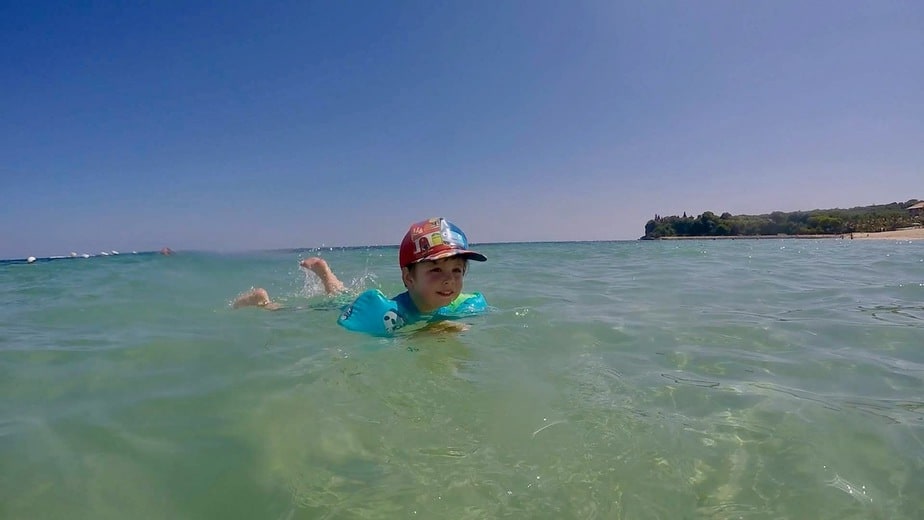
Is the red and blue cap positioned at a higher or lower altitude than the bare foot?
higher

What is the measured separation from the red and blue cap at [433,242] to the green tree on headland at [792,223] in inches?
2980

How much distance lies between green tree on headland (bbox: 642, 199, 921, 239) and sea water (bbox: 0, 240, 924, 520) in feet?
248

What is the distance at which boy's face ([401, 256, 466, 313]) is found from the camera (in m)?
4.46

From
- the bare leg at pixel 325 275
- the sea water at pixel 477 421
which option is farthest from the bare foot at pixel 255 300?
the sea water at pixel 477 421

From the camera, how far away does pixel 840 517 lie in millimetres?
1513

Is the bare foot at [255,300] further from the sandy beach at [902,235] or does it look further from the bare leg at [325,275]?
the sandy beach at [902,235]

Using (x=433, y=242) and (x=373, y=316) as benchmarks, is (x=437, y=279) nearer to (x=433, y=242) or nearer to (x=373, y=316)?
(x=433, y=242)

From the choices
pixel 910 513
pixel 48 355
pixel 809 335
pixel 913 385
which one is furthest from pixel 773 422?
pixel 48 355

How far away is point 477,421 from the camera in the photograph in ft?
7.45

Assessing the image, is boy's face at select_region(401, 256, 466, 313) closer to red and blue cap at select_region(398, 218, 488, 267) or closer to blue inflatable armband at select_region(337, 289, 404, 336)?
red and blue cap at select_region(398, 218, 488, 267)

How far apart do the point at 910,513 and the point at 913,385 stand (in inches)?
62.4

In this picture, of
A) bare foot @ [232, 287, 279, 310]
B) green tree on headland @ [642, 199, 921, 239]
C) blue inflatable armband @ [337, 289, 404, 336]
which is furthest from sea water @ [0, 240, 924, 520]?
green tree on headland @ [642, 199, 921, 239]

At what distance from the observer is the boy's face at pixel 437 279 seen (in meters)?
4.46

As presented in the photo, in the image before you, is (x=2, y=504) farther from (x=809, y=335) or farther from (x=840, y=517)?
(x=809, y=335)
